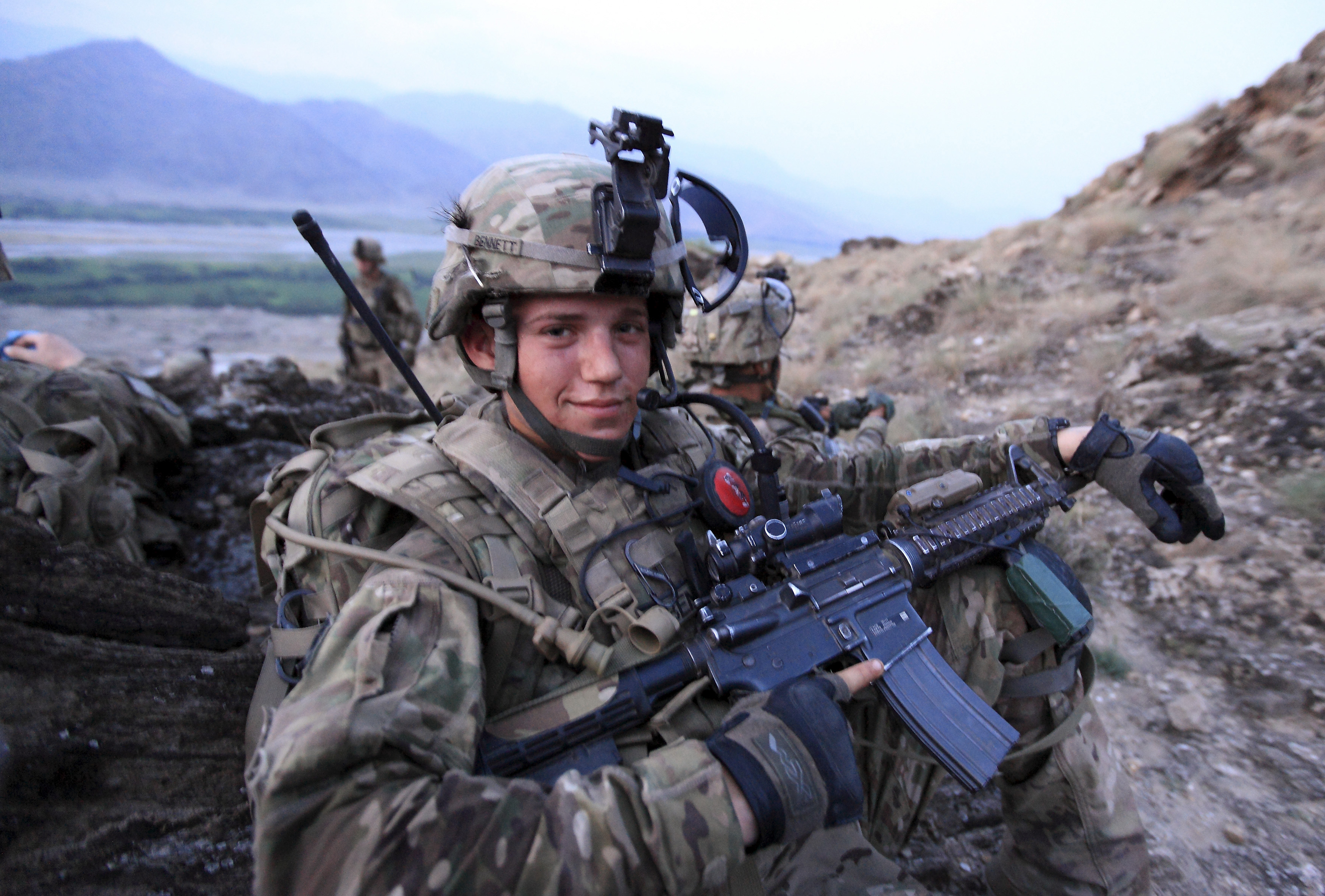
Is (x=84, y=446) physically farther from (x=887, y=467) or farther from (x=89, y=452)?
(x=887, y=467)

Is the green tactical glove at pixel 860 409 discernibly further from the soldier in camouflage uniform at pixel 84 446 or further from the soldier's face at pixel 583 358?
the soldier in camouflage uniform at pixel 84 446

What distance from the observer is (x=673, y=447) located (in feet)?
6.92

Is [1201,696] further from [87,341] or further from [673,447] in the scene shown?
[87,341]

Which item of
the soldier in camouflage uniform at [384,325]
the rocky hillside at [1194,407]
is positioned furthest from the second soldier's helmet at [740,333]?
the soldier in camouflage uniform at [384,325]

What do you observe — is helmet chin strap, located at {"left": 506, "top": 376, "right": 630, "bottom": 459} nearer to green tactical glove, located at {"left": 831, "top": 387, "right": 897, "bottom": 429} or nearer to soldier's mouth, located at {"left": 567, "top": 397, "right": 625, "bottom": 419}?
soldier's mouth, located at {"left": 567, "top": 397, "right": 625, "bottom": 419}

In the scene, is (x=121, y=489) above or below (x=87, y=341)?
above

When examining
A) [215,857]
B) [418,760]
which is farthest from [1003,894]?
[215,857]

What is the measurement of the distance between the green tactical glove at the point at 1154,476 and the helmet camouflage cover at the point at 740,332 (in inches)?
81.9

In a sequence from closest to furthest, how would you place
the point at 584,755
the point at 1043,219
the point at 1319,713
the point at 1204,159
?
the point at 584,755 → the point at 1319,713 → the point at 1204,159 → the point at 1043,219

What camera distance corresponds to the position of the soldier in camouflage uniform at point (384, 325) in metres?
8.84

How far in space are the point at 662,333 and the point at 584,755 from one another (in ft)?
4.23

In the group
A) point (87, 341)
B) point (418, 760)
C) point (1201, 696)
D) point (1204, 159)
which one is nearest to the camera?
point (418, 760)

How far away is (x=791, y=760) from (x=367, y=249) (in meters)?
8.58

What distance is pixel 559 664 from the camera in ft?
5.17
